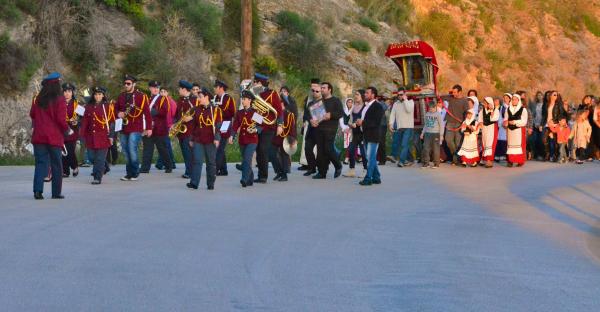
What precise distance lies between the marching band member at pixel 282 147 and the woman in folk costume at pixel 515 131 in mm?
7479

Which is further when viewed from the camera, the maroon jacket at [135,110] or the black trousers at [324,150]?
the black trousers at [324,150]

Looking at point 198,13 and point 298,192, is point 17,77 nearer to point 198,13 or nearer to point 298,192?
point 198,13

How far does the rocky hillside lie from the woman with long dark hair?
1091cm

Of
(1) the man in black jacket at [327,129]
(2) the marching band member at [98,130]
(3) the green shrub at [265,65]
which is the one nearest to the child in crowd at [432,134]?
(1) the man in black jacket at [327,129]

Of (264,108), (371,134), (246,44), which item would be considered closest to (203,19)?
(246,44)

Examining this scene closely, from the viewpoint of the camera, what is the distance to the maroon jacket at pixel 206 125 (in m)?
17.1

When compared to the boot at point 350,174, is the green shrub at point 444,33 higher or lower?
higher

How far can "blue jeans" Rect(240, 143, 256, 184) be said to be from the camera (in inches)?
680

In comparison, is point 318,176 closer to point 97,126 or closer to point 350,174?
point 350,174

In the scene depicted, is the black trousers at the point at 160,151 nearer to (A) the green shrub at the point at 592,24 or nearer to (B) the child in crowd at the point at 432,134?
(B) the child in crowd at the point at 432,134

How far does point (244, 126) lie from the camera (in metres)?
17.6

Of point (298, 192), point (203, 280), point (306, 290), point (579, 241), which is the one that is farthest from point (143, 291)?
point (298, 192)

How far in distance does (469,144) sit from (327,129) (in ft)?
20.7

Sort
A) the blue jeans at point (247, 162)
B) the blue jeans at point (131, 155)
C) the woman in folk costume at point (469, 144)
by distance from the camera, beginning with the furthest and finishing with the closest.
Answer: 1. the woman in folk costume at point (469, 144)
2. the blue jeans at point (131, 155)
3. the blue jeans at point (247, 162)
